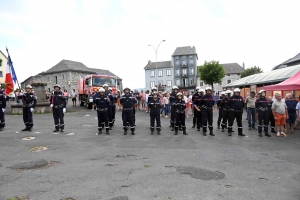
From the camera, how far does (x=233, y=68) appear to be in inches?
3086

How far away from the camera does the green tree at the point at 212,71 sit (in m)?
62.0

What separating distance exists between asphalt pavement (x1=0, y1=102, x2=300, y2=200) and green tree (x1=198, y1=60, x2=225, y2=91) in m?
54.6

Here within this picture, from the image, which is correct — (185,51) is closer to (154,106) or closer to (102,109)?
(154,106)

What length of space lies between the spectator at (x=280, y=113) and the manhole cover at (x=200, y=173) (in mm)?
6333

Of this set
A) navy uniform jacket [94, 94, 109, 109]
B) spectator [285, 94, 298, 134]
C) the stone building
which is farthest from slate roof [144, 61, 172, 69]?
navy uniform jacket [94, 94, 109, 109]

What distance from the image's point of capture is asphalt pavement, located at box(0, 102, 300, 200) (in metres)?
4.32

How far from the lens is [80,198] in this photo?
4047 mm

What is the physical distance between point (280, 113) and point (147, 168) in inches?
286

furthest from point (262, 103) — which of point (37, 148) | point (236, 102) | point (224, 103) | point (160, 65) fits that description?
point (160, 65)

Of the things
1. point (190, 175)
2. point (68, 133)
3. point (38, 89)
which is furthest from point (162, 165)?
point (38, 89)

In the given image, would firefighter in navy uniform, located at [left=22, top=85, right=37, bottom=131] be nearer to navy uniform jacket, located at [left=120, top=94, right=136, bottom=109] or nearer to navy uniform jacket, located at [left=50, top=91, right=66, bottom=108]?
navy uniform jacket, located at [left=50, top=91, right=66, bottom=108]

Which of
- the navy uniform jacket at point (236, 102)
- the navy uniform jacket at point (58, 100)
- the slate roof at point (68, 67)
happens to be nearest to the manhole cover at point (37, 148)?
the navy uniform jacket at point (58, 100)

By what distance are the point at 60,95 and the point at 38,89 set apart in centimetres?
1090

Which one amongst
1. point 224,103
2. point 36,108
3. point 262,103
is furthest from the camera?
point 36,108
